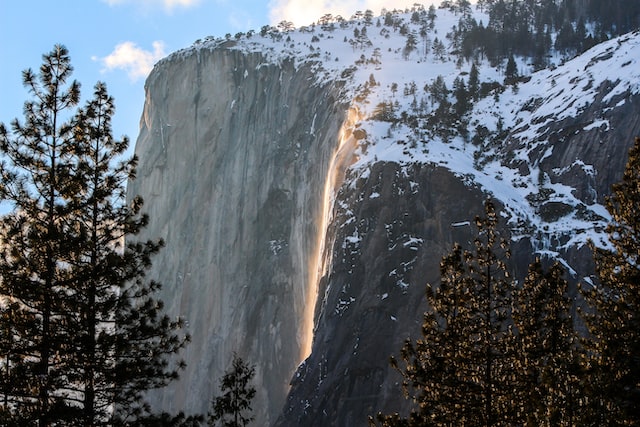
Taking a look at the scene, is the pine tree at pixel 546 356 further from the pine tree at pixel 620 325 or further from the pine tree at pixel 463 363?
the pine tree at pixel 620 325

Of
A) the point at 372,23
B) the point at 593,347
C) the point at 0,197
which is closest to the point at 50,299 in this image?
the point at 0,197

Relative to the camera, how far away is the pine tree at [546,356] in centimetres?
1275

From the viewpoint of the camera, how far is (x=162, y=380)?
15.4m

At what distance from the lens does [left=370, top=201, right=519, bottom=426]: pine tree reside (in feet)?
48.4

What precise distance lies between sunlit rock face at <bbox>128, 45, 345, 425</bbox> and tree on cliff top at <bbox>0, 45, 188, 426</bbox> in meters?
47.2

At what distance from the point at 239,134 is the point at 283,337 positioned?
92.3 feet

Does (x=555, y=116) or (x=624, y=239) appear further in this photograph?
(x=555, y=116)

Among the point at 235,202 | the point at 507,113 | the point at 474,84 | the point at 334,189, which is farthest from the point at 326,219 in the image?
the point at 235,202

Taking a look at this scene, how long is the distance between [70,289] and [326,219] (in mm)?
39833

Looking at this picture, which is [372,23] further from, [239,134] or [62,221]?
[62,221]

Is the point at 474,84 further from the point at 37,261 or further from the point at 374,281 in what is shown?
the point at 37,261

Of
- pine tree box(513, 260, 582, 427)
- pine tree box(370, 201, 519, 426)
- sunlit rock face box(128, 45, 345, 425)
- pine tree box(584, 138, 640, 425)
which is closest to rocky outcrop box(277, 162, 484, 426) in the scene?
sunlit rock face box(128, 45, 345, 425)

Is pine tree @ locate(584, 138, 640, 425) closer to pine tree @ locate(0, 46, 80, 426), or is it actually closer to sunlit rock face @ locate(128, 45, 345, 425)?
pine tree @ locate(0, 46, 80, 426)

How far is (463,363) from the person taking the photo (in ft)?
49.9
